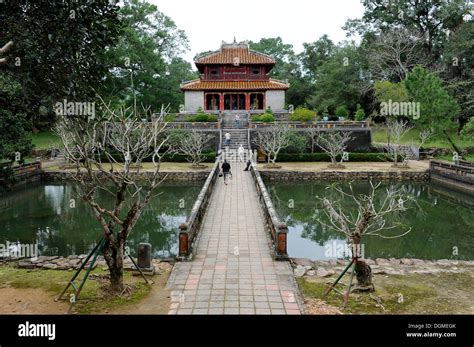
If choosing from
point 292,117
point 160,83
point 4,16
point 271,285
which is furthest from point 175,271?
point 160,83

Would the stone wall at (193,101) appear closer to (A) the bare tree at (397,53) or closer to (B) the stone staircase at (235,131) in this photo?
(B) the stone staircase at (235,131)

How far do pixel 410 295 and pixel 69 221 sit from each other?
44.2ft

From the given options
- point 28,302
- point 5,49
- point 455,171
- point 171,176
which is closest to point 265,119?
point 171,176

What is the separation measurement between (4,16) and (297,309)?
7394mm

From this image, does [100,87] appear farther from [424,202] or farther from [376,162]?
[376,162]

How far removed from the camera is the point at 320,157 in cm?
3152

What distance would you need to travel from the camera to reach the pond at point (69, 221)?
13.9m

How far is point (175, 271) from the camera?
30.8ft

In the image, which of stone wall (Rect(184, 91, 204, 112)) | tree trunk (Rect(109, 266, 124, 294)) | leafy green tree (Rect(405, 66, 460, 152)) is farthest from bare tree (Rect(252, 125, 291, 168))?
tree trunk (Rect(109, 266, 124, 294))

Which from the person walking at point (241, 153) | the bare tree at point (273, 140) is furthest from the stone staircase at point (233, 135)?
the bare tree at point (273, 140)

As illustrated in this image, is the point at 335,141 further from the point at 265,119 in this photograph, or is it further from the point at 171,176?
the point at 171,176

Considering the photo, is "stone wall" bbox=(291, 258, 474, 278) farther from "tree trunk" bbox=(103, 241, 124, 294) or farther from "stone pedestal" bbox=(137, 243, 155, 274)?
"tree trunk" bbox=(103, 241, 124, 294)

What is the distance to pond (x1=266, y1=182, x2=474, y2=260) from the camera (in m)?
13.4

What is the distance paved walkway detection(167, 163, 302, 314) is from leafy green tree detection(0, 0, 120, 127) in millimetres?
4338
